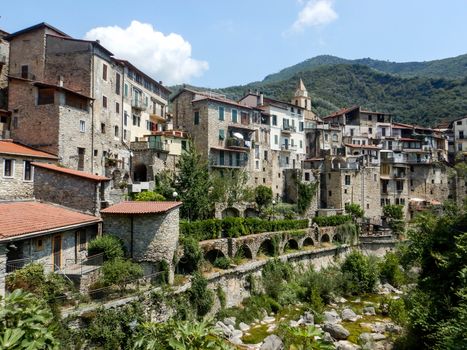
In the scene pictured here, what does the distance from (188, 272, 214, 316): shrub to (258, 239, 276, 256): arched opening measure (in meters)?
13.0

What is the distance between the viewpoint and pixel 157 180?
136ft

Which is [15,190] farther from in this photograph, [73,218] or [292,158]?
[292,158]

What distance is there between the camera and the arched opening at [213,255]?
3102 centimetres

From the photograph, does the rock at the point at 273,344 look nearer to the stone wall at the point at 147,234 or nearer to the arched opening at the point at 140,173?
the stone wall at the point at 147,234

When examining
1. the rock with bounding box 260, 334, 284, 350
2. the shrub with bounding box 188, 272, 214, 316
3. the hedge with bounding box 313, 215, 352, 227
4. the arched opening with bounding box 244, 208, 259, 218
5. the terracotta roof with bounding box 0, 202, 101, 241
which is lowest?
the rock with bounding box 260, 334, 284, 350

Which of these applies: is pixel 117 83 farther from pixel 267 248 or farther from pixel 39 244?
pixel 39 244

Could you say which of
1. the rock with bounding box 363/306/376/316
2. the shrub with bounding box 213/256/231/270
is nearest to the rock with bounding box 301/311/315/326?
the rock with bounding box 363/306/376/316

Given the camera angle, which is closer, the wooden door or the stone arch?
the wooden door

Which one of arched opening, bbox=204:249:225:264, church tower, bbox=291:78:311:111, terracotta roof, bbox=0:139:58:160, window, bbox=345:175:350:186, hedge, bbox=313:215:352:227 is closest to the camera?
terracotta roof, bbox=0:139:58:160

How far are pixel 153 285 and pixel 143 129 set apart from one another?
93.6 ft

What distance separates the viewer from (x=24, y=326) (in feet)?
22.2

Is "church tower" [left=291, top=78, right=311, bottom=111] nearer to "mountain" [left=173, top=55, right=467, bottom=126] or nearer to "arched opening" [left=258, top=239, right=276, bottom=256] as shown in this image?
"mountain" [left=173, top=55, right=467, bottom=126]

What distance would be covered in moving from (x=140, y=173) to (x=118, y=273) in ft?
80.4

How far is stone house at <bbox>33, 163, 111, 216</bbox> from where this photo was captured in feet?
77.7
